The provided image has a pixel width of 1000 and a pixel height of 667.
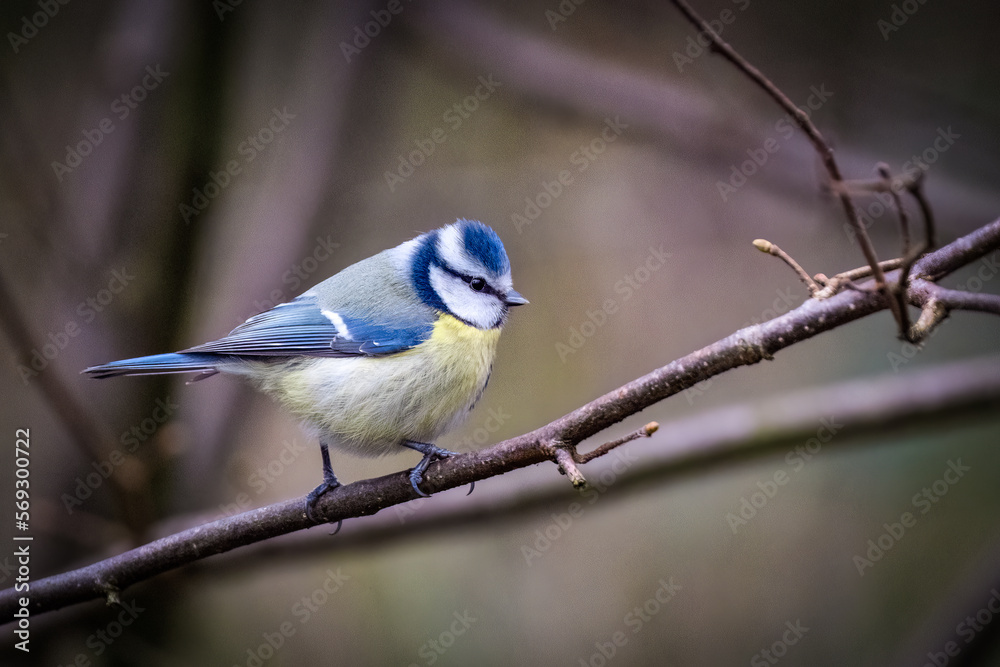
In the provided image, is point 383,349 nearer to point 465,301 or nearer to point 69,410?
point 465,301

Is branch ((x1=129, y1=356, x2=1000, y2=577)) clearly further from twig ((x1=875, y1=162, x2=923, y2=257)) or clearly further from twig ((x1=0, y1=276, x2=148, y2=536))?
twig ((x1=875, y1=162, x2=923, y2=257))

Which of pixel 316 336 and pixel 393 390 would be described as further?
pixel 316 336

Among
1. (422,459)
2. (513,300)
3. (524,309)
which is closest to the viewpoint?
(422,459)

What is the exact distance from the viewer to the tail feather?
1.98 metres

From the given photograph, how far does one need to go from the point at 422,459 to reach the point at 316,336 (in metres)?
0.64

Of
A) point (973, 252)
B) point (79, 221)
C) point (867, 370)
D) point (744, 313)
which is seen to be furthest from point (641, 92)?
point (79, 221)

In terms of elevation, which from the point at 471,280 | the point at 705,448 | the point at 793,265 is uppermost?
the point at 793,265

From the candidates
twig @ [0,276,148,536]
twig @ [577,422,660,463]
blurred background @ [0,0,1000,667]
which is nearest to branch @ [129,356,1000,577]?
blurred background @ [0,0,1000,667]

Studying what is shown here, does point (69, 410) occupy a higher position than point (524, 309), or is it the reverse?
point (69, 410)

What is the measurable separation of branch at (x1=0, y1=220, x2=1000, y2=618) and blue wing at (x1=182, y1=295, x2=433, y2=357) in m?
0.49

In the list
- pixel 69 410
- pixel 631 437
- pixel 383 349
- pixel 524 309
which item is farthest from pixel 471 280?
pixel 524 309

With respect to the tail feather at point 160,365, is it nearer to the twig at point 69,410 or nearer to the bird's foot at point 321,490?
the twig at point 69,410

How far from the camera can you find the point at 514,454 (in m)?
1.56

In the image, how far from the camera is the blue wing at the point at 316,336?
2283mm
